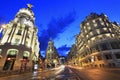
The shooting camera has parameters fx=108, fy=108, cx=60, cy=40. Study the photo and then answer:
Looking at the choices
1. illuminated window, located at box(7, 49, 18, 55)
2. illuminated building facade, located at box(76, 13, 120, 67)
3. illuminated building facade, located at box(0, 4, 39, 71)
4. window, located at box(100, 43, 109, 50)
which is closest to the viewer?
illuminated building facade, located at box(0, 4, 39, 71)

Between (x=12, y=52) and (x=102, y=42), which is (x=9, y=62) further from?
(x=102, y=42)

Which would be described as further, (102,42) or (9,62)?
(102,42)

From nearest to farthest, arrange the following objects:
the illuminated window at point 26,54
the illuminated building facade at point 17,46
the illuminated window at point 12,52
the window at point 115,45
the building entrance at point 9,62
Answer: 1. the building entrance at point 9,62
2. the illuminated building facade at point 17,46
3. the illuminated window at point 12,52
4. the illuminated window at point 26,54
5. the window at point 115,45

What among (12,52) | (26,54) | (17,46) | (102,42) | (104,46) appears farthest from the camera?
(102,42)

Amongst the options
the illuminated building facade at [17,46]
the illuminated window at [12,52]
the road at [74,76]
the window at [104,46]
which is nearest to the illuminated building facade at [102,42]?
the window at [104,46]

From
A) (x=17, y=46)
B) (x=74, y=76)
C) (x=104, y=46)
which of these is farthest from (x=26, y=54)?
(x=104, y=46)

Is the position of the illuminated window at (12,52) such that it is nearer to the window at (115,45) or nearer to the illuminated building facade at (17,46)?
the illuminated building facade at (17,46)

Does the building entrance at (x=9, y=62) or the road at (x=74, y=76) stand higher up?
the building entrance at (x=9, y=62)

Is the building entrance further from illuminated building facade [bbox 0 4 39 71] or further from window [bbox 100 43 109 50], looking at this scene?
window [bbox 100 43 109 50]

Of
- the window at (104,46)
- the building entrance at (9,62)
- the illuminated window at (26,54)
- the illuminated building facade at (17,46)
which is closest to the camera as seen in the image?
the building entrance at (9,62)

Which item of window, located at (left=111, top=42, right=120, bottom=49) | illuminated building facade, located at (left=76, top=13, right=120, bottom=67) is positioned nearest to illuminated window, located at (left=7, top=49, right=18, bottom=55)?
illuminated building facade, located at (left=76, top=13, right=120, bottom=67)

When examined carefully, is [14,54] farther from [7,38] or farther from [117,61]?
[117,61]

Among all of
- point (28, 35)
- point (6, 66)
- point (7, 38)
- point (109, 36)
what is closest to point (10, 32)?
point (7, 38)

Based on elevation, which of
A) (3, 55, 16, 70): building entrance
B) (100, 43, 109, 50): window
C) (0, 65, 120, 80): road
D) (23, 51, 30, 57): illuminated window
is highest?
(100, 43, 109, 50): window
